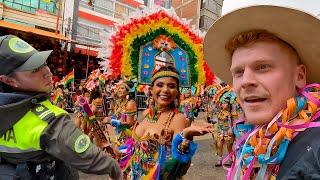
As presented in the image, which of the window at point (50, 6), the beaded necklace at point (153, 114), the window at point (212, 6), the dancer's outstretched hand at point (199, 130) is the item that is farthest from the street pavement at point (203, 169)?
the window at point (212, 6)

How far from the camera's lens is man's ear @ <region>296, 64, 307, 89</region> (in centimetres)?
144

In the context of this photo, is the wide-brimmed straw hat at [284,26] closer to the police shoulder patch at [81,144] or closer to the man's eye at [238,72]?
the man's eye at [238,72]

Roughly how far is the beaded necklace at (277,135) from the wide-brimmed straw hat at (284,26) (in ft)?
0.52

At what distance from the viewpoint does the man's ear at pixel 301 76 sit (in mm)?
1437

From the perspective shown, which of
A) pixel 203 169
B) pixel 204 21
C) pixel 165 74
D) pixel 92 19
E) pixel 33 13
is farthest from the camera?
pixel 204 21

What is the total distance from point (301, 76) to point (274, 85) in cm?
21

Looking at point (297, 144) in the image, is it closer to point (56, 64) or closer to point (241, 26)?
point (241, 26)

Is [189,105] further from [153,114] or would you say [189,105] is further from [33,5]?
[33,5]

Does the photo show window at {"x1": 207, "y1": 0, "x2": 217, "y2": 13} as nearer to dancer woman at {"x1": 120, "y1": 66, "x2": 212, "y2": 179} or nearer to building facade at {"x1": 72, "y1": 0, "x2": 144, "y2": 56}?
building facade at {"x1": 72, "y1": 0, "x2": 144, "y2": 56}

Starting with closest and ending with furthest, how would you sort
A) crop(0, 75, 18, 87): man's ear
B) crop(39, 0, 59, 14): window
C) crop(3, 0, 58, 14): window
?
1. crop(0, 75, 18, 87): man's ear
2. crop(3, 0, 58, 14): window
3. crop(39, 0, 59, 14): window

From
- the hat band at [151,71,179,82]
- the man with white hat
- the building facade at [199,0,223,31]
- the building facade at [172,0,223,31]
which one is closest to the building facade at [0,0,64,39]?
the hat band at [151,71,179,82]

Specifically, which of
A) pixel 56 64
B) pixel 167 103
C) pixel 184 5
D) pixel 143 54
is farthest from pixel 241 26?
pixel 184 5

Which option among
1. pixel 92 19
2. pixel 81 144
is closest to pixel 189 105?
pixel 81 144

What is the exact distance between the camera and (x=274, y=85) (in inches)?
52.9
